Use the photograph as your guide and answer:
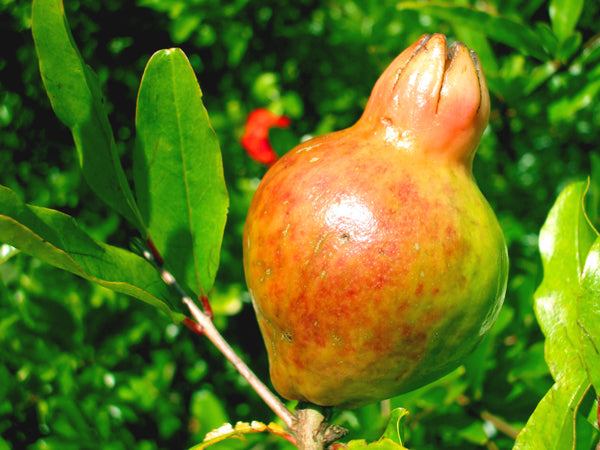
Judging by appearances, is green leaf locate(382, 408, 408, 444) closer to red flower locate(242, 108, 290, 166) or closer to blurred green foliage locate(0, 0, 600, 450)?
blurred green foliage locate(0, 0, 600, 450)

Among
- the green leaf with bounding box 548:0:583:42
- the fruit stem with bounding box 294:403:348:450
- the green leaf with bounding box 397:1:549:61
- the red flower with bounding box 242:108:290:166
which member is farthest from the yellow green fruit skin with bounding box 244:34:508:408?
the red flower with bounding box 242:108:290:166

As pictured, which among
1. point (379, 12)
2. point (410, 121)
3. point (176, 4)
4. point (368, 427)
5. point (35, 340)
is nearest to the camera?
point (410, 121)

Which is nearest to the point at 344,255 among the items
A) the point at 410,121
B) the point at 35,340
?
the point at 410,121

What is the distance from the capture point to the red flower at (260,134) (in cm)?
168

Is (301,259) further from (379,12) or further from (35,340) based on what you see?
(379,12)

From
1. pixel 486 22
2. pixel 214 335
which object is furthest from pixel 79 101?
pixel 486 22

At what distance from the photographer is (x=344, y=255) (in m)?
0.56

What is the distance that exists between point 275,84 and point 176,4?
1.65 feet

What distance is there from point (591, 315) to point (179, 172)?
20.5 inches

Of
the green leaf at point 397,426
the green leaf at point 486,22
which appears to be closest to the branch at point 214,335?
the green leaf at point 397,426

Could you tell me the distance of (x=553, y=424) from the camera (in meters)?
0.60

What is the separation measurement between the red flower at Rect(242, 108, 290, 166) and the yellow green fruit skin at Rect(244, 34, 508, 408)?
1006 millimetres

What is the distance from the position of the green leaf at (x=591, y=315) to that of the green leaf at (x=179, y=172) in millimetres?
445

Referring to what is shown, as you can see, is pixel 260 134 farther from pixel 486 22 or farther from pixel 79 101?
pixel 79 101
